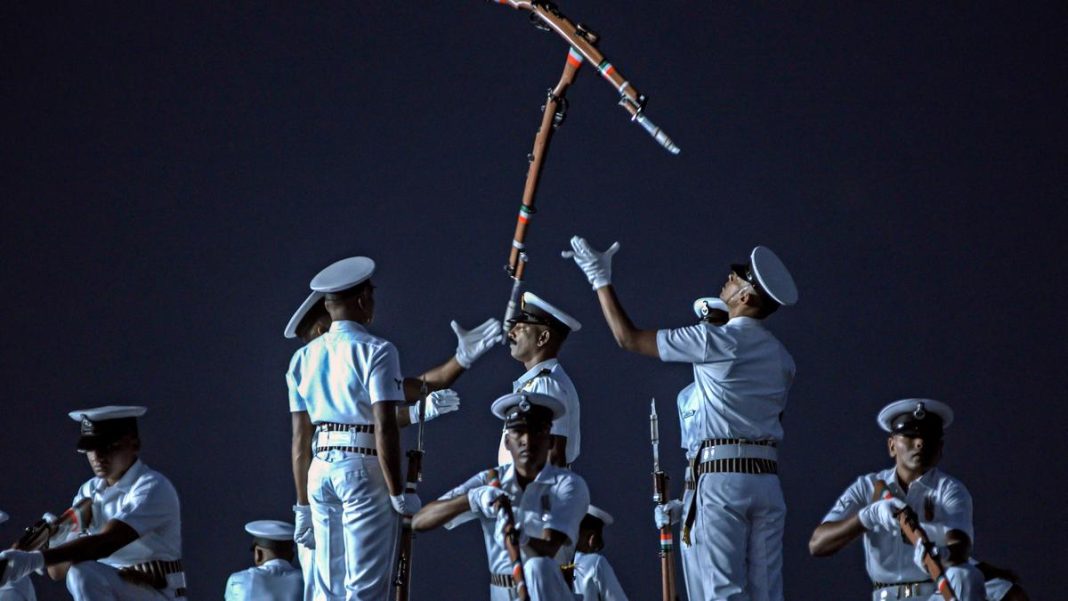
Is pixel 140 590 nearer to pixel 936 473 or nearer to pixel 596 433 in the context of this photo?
pixel 936 473

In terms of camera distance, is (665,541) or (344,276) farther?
(665,541)

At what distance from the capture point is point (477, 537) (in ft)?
A: 33.1

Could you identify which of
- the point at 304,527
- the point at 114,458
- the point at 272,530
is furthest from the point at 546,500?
the point at 272,530

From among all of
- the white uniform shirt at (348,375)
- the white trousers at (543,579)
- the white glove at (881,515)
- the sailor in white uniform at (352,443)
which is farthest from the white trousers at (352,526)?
the white glove at (881,515)

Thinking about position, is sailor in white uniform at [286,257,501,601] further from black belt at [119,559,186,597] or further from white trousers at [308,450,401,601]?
black belt at [119,559,186,597]

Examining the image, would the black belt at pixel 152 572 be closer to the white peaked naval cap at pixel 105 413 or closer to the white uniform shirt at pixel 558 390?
the white peaked naval cap at pixel 105 413

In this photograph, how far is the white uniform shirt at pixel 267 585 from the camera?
27.1 feet

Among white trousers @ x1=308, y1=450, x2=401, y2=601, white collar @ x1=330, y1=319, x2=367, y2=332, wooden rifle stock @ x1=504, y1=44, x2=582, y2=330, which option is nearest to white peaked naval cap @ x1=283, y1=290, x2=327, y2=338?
white collar @ x1=330, y1=319, x2=367, y2=332

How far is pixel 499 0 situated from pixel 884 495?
383 centimetres

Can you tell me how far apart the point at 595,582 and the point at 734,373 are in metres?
1.80

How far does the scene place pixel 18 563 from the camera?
6215 millimetres

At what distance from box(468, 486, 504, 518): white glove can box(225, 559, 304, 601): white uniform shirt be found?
8.95ft

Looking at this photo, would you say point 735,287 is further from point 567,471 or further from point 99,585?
point 99,585

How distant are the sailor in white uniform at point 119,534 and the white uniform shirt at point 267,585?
1.42m
